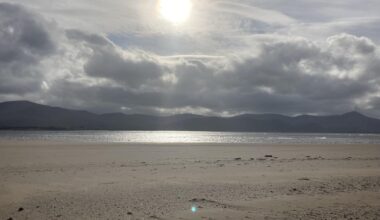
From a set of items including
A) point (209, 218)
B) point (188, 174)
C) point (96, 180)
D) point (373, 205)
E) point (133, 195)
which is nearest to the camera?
point (209, 218)

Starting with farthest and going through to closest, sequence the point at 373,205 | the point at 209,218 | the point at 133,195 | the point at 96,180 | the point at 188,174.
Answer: the point at 188,174
the point at 96,180
the point at 133,195
the point at 373,205
the point at 209,218

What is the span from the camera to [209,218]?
10.9 m

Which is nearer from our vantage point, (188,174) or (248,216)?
(248,216)

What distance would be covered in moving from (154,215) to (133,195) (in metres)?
3.18

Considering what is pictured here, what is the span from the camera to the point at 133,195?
47.0 feet

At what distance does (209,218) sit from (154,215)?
4.93 ft

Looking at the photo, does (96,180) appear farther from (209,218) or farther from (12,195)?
(209,218)

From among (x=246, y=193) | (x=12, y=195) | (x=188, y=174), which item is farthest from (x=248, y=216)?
(x=188, y=174)

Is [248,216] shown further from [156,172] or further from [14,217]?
[156,172]

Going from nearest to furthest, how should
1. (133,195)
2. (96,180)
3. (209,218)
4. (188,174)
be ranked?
(209,218)
(133,195)
(96,180)
(188,174)

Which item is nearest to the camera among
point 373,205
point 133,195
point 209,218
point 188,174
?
point 209,218

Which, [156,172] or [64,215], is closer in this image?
[64,215]

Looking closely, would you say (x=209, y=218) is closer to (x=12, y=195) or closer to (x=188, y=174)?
(x=12, y=195)

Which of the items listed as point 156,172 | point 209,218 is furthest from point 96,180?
point 209,218
